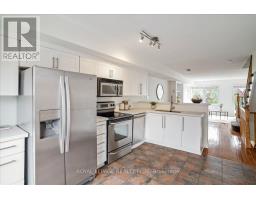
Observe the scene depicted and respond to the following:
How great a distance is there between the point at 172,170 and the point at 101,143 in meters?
1.34

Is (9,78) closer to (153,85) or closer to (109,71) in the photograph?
(109,71)

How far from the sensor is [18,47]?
71.4 inches

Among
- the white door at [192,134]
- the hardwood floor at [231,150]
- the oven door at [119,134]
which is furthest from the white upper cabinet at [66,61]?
the hardwood floor at [231,150]

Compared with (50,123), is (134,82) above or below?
above

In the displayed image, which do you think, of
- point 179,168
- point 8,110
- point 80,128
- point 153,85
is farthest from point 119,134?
point 153,85

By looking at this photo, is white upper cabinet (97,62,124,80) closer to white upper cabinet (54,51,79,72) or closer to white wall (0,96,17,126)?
white upper cabinet (54,51,79,72)

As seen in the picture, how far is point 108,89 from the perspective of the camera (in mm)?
3025

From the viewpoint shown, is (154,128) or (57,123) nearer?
(57,123)

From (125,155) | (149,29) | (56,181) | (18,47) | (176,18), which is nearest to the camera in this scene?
(56,181)

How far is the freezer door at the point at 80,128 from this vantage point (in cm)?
180

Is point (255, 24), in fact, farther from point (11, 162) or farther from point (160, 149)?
point (11, 162)
